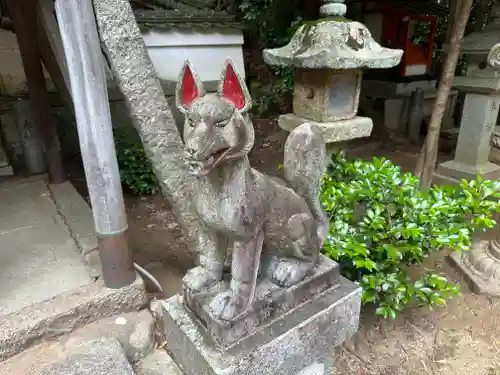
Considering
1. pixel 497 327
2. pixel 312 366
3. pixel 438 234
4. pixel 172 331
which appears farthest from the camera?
pixel 497 327

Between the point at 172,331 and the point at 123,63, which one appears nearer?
the point at 172,331

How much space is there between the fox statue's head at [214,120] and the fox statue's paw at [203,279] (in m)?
0.53

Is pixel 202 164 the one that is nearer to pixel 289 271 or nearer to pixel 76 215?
pixel 289 271

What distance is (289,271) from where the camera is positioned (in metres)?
1.59

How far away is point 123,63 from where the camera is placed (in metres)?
2.10

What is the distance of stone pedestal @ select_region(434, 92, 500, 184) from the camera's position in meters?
4.60

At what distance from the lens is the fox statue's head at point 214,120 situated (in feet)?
3.71

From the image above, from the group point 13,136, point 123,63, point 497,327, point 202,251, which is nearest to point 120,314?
point 202,251

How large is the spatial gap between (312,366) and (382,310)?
664mm

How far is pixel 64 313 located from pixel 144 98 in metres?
1.30

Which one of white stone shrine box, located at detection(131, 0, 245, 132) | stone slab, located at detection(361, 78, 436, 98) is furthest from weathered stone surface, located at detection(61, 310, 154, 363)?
stone slab, located at detection(361, 78, 436, 98)

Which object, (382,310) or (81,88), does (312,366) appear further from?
A: (81,88)

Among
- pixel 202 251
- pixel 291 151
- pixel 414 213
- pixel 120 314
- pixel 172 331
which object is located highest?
pixel 291 151

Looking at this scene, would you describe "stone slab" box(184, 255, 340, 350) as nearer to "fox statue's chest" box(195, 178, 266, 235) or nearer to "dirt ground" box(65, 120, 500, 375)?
"fox statue's chest" box(195, 178, 266, 235)
